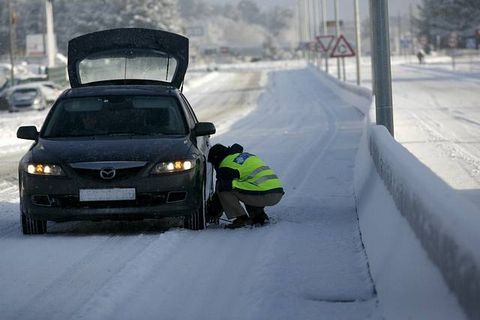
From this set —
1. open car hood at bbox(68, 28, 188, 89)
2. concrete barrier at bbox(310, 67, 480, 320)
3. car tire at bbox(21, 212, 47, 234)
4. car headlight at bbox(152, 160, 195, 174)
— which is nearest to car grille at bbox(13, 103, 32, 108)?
open car hood at bbox(68, 28, 188, 89)

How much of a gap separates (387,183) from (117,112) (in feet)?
9.99

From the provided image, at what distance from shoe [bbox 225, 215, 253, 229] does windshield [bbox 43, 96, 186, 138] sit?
107 centimetres

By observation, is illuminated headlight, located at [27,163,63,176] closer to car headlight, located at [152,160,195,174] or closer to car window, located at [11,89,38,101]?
car headlight, located at [152,160,195,174]

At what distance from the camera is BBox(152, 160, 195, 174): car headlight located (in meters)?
8.50

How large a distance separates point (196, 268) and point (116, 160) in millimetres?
1827

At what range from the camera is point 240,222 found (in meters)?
9.16

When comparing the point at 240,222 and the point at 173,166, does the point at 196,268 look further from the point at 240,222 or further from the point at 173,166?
the point at 240,222

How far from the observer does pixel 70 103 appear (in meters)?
9.78

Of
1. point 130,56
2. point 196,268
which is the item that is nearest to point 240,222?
point 196,268

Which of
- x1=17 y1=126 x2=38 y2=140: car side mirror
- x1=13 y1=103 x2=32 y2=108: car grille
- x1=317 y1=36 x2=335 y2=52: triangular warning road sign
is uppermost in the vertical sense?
x1=317 y1=36 x2=335 y2=52: triangular warning road sign

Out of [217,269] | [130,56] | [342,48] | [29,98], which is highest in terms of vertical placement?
[342,48]

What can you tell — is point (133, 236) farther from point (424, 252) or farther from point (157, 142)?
point (424, 252)

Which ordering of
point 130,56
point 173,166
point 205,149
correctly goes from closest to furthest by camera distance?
point 173,166 < point 205,149 < point 130,56

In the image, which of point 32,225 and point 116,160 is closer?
point 116,160
